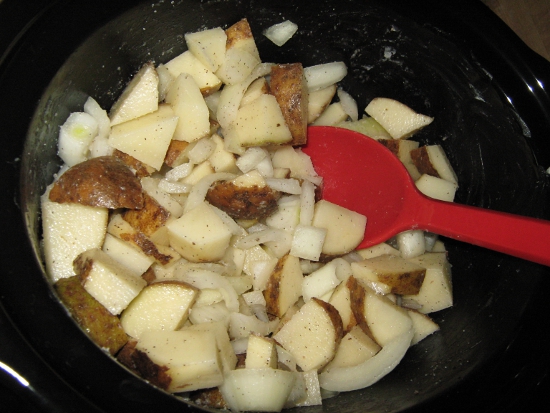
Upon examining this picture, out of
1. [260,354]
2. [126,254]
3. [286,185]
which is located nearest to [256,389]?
[260,354]

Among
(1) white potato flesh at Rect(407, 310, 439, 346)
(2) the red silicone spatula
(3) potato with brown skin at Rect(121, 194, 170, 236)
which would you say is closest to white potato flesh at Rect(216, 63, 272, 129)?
(2) the red silicone spatula

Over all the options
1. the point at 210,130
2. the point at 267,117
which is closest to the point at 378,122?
the point at 267,117

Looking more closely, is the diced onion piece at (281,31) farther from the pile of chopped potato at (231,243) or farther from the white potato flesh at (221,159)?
the white potato flesh at (221,159)

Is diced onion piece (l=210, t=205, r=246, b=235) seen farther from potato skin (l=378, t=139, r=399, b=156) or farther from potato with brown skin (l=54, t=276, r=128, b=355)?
potato skin (l=378, t=139, r=399, b=156)

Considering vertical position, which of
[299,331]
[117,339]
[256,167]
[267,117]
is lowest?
[117,339]

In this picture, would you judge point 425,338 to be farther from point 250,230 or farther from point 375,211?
point 250,230

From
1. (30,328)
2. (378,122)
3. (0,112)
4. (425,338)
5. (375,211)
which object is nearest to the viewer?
(30,328)
